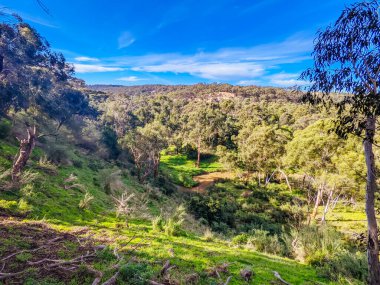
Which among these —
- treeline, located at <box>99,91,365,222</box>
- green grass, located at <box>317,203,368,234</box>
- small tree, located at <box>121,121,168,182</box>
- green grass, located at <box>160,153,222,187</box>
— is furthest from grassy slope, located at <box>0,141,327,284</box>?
green grass, located at <box>160,153,222,187</box>

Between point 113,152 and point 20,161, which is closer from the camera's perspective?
point 20,161

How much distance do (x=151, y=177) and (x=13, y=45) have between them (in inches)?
765

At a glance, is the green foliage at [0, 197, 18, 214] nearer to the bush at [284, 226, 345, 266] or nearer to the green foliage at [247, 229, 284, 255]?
the green foliage at [247, 229, 284, 255]

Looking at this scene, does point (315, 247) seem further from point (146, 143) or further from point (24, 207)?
point (146, 143)

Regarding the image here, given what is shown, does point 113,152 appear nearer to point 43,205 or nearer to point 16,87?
point 16,87

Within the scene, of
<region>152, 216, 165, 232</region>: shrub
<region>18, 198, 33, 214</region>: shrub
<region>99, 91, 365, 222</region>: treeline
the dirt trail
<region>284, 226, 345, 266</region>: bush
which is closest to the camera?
<region>18, 198, 33, 214</region>: shrub

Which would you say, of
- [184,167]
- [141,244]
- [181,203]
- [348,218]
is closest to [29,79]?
[181,203]

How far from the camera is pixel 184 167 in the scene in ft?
159

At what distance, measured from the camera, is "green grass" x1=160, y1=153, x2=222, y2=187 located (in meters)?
37.6

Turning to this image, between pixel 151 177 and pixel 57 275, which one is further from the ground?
pixel 57 275

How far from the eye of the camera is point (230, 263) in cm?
734

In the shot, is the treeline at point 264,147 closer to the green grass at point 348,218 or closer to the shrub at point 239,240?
the green grass at point 348,218

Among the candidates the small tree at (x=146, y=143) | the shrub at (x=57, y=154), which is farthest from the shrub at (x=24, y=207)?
the small tree at (x=146, y=143)

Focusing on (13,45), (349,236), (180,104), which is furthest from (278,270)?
(180,104)
